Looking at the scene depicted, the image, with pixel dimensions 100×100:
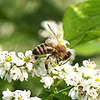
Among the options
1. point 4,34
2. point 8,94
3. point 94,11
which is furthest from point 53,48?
point 4,34

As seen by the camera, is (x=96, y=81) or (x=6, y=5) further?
(x=6, y=5)

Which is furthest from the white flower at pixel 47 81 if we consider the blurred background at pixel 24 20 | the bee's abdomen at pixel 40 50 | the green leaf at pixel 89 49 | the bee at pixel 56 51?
the blurred background at pixel 24 20

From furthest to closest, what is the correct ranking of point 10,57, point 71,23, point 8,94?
1. point 71,23
2. point 10,57
3. point 8,94

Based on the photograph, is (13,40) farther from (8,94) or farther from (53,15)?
(8,94)

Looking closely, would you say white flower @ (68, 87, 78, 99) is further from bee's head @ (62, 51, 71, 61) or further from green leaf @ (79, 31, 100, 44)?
green leaf @ (79, 31, 100, 44)

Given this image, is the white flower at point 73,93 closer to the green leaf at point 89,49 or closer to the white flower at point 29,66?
the white flower at point 29,66

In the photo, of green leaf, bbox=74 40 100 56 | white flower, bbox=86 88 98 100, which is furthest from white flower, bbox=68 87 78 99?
green leaf, bbox=74 40 100 56

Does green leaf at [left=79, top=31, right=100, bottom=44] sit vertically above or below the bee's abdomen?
above
